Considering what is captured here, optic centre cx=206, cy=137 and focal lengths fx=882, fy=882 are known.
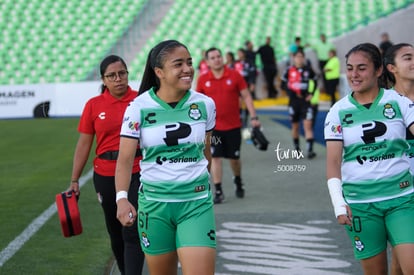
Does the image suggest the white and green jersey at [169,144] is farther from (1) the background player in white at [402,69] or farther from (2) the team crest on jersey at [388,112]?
(1) the background player in white at [402,69]

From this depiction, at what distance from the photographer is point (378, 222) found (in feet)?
17.9

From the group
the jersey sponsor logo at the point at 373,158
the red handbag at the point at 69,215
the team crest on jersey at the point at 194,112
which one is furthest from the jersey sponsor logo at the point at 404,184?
the red handbag at the point at 69,215

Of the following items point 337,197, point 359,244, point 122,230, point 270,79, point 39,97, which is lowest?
point 270,79

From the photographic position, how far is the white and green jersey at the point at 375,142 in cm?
546

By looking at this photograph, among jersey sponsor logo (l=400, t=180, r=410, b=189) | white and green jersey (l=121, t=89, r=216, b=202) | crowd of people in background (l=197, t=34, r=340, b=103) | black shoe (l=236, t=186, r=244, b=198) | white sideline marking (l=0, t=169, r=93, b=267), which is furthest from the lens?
crowd of people in background (l=197, t=34, r=340, b=103)

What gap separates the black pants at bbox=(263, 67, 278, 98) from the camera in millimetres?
34031

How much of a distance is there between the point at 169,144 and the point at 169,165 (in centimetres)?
13

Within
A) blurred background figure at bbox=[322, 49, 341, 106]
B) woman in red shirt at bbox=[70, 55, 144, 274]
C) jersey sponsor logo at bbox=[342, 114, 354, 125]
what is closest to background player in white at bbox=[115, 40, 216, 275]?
jersey sponsor logo at bbox=[342, 114, 354, 125]

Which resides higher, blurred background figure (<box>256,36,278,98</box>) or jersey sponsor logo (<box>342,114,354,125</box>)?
jersey sponsor logo (<box>342,114,354,125</box>)

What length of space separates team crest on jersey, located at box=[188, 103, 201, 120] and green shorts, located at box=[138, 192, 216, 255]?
1.66 ft

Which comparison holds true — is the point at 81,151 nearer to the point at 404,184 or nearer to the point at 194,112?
the point at 194,112

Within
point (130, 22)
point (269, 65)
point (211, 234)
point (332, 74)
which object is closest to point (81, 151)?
point (211, 234)

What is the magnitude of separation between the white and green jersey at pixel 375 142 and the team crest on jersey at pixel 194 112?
828 mm

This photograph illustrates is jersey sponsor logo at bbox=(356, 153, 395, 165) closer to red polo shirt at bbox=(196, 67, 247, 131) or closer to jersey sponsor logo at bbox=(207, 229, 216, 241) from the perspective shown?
jersey sponsor logo at bbox=(207, 229, 216, 241)
